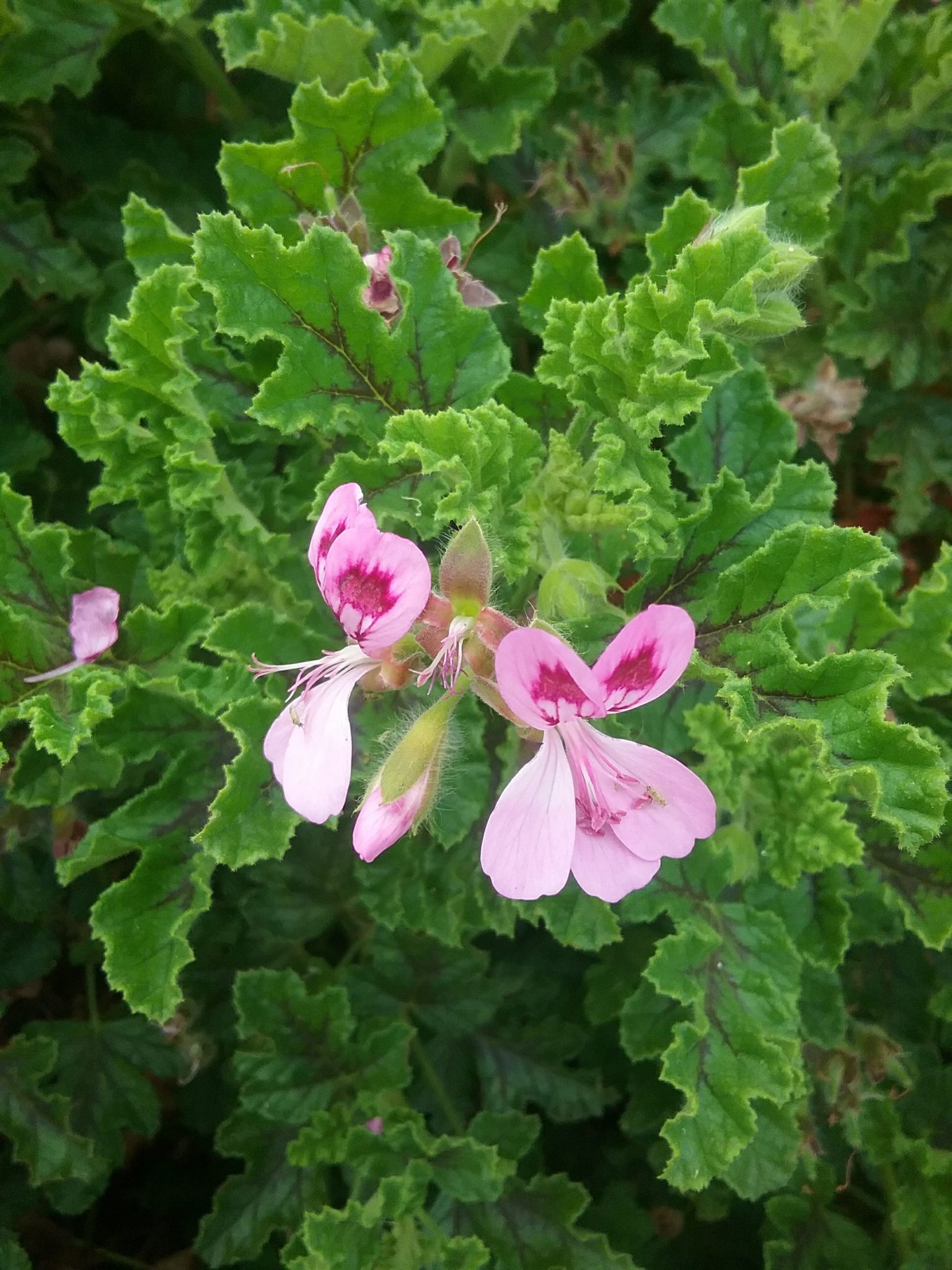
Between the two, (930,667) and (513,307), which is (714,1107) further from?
(513,307)

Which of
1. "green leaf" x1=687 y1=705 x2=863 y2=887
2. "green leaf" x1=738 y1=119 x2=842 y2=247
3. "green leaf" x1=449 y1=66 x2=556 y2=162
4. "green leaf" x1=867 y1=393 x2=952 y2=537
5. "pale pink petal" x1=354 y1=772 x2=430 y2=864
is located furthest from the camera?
"green leaf" x1=867 y1=393 x2=952 y2=537

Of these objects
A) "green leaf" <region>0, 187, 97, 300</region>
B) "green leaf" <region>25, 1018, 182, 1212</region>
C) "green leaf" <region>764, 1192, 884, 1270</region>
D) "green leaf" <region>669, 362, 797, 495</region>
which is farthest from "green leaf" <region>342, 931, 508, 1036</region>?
"green leaf" <region>0, 187, 97, 300</region>

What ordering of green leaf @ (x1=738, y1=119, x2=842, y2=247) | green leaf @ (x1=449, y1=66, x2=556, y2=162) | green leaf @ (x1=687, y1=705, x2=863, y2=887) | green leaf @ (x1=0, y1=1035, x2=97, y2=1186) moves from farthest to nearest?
1. green leaf @ (x1=449, y1=66, x2=556, y2=162)
2. green leaf @ (x1=0, y1=1035, x2=97, y2=1186)
3. green leaf @ (x1=687, y1=705, x2=863, y2=887)
4. green leaf @ (x1=738, y1=119, x2=842, y2=247)

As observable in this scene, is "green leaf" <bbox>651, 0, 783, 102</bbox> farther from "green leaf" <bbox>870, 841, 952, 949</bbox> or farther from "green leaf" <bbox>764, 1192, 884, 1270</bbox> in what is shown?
"green leaf" <bbox>764, 1192, 884, 1270</bbox>

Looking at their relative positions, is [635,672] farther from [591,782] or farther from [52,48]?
[52,48]

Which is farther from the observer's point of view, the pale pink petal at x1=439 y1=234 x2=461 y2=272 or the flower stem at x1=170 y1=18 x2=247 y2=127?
the flower stem at x1=170 y1=18 x2=247 y2=127

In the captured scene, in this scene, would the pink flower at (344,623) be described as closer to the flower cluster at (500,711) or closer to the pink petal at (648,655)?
the flower cluster at (500,711)

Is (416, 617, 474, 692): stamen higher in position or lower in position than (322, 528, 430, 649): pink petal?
lower
